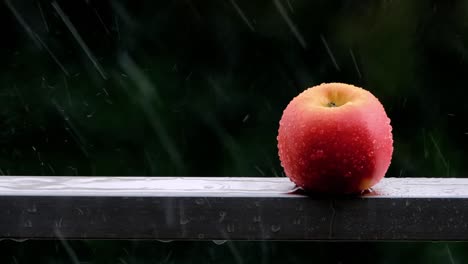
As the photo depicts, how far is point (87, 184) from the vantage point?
4.44ft

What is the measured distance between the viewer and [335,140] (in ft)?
3.81

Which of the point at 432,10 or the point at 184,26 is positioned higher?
the point at 184,26

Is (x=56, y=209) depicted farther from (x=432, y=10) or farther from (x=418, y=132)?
(x=432, y=10)

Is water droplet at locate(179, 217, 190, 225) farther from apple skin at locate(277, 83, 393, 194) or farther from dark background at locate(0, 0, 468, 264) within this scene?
dark background at locate(0, 0, 468, 264)

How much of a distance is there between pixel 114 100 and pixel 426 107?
114 centimetres

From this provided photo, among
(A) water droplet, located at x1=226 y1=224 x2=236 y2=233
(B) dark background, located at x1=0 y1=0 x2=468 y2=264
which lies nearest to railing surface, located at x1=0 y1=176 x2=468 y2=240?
(A) water droplet, located at x1=226 y1=224 x2=236 y2=233

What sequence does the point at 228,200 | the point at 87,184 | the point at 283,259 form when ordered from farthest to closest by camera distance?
the point at 283,259 < the point at 87,184 < the point at 228,200

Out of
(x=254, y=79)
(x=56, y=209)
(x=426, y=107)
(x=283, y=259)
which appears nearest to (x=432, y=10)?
(x=426, y=107)

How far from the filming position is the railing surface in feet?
3.95

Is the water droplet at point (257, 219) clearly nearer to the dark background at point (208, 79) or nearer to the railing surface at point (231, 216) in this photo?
the railing surface at point (231, 216)

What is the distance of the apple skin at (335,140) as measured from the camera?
3.81ft

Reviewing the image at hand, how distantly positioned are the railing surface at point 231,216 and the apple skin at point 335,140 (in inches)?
1.6

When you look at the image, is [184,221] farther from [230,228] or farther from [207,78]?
[207,78]

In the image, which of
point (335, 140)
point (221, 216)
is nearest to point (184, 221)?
point (221, 216)
